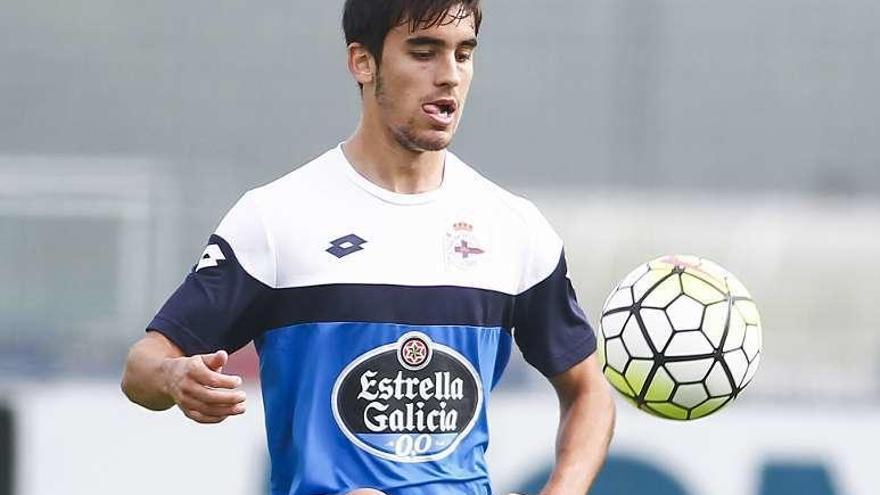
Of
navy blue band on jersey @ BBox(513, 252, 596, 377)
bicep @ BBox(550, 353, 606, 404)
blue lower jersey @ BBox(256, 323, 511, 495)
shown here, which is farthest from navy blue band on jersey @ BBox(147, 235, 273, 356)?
bicep @ BBox(550, 353, 606, 404)

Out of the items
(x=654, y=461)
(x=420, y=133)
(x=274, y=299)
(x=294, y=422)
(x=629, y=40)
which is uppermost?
(x=629, y=40)

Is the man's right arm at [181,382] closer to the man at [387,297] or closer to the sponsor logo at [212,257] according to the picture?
the man at [387,297]

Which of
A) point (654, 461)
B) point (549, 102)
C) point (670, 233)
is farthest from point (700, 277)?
Answer: point (549, 102)

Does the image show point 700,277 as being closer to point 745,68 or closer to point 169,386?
point 169,386

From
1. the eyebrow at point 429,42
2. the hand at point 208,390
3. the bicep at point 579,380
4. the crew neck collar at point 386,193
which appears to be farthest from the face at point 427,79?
the hand at point 208,390

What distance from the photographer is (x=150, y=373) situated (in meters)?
3.57

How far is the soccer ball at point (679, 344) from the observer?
13.4 ft

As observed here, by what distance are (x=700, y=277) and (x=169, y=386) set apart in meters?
1.33

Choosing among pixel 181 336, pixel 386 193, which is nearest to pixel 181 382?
pixel 181 336

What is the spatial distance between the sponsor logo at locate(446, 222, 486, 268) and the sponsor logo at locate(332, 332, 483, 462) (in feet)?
0.64

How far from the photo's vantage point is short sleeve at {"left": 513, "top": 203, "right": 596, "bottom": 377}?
3947 millimetres

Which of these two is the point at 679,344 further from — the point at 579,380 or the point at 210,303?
the point at 210,303

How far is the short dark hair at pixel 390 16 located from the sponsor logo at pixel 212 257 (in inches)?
21.2

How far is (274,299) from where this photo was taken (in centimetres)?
375
